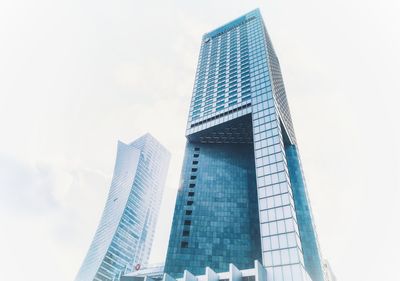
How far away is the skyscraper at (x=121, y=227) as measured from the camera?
15512 cm

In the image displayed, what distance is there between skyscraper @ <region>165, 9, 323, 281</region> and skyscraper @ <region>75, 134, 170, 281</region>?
101m

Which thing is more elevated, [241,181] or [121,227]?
[121,227]

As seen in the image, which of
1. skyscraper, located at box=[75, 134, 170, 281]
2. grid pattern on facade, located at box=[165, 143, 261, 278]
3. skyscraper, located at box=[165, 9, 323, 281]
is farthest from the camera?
skyscraper, located at box=[75, 134, 170, 281]

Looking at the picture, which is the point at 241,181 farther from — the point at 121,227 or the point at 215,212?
the point at 121,227

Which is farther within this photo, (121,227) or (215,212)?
(121,227)

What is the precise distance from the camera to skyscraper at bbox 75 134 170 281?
155125mm

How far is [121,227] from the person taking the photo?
16975cm

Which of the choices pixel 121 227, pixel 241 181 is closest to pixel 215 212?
pixel 241 181

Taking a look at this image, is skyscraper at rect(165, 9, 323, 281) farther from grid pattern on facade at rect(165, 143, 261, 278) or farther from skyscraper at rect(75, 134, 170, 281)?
skyscraper at rect(75, 134, 170, 281)

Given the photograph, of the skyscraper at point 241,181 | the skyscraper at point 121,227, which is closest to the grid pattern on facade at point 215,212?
the skyscraper at point 241,181

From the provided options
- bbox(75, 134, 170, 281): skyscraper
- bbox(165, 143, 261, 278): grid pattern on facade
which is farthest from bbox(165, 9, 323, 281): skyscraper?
bbox(75, 134, 170, 281): skyscraper

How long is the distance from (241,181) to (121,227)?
11360 cm

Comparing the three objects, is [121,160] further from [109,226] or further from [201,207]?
[201,207]

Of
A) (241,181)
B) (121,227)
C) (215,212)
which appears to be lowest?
(215,212)
